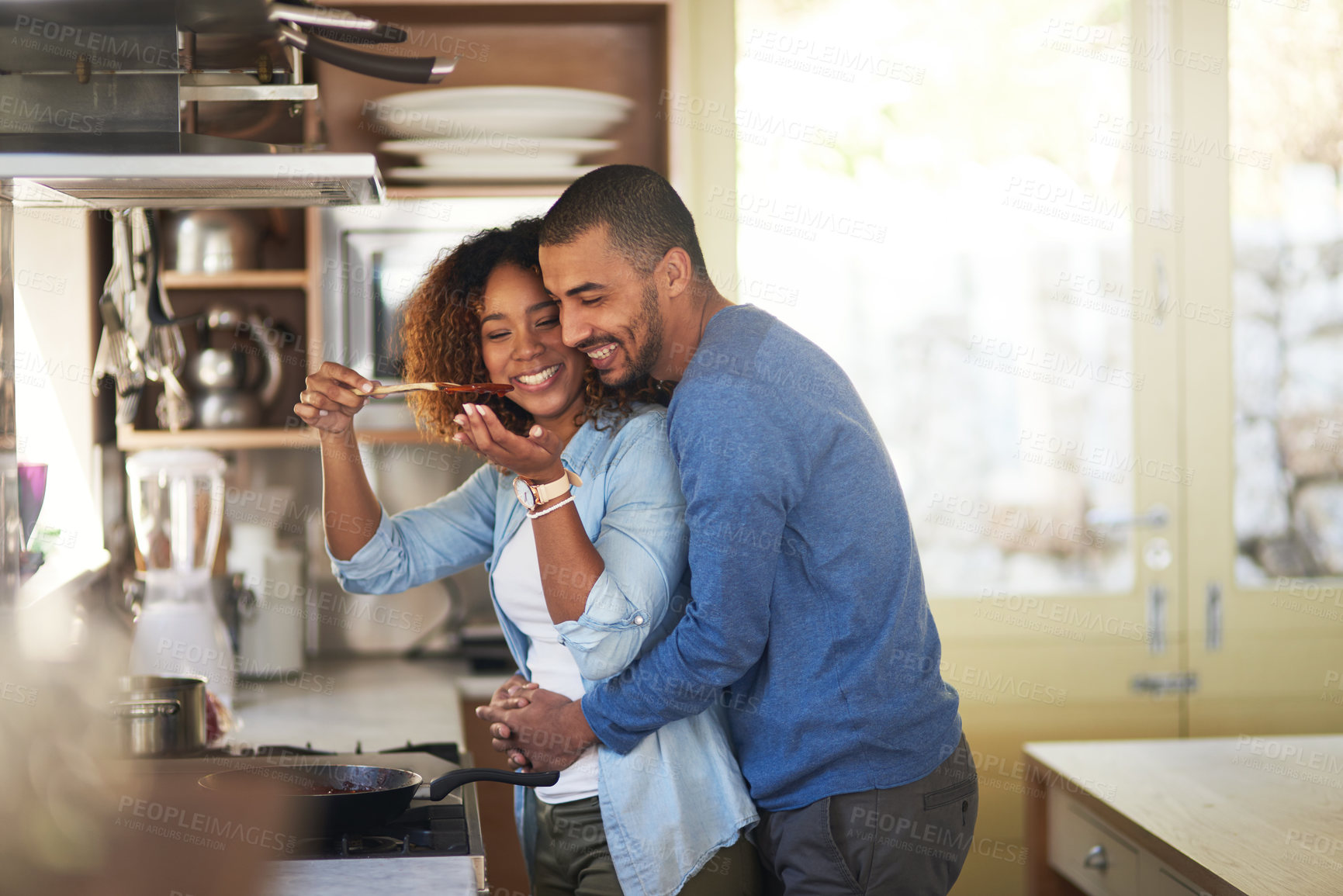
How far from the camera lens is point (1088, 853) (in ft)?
6.15

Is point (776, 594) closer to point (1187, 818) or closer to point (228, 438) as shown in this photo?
point (1187, 818)

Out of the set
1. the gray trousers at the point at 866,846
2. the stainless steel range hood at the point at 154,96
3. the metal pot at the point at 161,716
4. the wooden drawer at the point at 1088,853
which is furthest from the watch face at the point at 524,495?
the wooden drawer at the point at 1088,853

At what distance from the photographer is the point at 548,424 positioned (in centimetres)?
150

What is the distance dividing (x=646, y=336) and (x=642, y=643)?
0.34 metres

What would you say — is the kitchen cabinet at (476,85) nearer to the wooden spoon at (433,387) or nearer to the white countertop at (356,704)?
the white countertop at (356,704)

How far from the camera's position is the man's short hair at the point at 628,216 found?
1301 millimetres

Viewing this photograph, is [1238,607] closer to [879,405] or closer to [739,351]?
[879,405]

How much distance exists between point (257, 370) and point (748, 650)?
5.78 ft

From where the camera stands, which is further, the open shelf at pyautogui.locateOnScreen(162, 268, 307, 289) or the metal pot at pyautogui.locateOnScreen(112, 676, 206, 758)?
the open shelf at pyautogui.locateOnScreen(162, 268, 307, 289)

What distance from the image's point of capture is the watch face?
1.22 m

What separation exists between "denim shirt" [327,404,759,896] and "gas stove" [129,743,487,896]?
0.45 ft

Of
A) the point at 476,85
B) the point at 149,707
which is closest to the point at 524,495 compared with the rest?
the point at 149,707

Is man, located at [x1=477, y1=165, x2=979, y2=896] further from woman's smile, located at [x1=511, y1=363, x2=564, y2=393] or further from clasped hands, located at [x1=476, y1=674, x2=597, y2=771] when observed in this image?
woman's smile, located at [x1=511, y1=363, x2=564, y2=393]

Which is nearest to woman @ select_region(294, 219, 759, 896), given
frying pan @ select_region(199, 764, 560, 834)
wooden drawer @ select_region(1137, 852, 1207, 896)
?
frying pan @ select_region(199, 764, 560, 834)
